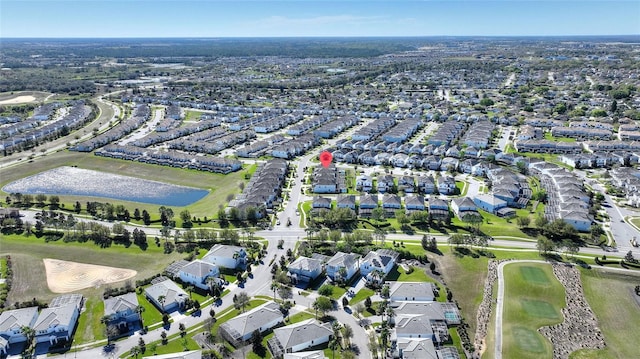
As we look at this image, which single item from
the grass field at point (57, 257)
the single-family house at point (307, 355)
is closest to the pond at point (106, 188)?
the grass field at point (57, 257)

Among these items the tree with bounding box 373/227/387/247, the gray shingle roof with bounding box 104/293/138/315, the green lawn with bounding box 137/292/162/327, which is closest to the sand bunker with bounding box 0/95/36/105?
the gray shingle roof with bounding box 104/293/138/315

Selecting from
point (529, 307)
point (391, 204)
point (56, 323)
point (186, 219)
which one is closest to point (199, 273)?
point (56, 323)

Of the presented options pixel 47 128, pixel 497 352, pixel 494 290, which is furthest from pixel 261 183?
pixel 47 128

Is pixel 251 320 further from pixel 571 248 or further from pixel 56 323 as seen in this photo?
pixel 571 248

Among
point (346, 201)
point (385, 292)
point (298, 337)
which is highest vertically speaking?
point (346, 201)

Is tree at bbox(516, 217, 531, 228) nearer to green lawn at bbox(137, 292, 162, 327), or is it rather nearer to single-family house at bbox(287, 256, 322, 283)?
single-family house at bbox(287, 256, 322, 283)
